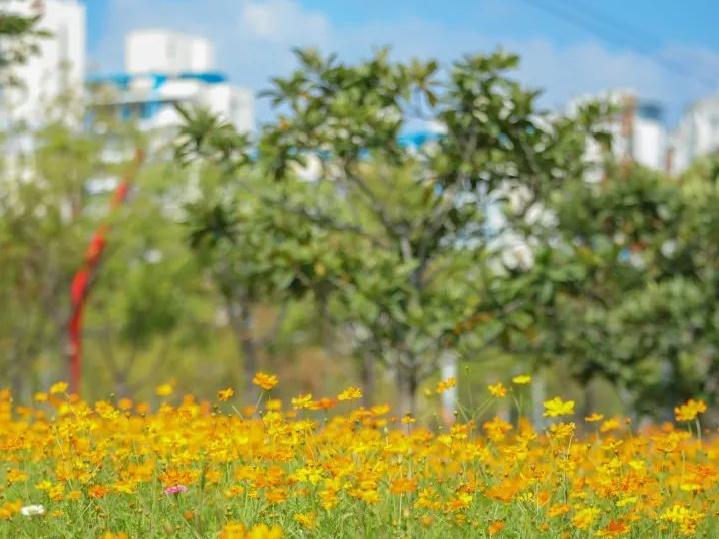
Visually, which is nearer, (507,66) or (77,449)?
(77,449)

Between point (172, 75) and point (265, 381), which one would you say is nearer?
point (265, 381)

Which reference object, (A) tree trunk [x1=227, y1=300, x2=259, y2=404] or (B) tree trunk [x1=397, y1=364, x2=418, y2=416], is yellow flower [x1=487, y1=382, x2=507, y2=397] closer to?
(B) tree trunk [x1=397, y1=364, x2=418, y2=416]

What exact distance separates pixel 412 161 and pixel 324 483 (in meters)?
6.44

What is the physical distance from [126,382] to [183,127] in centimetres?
3384

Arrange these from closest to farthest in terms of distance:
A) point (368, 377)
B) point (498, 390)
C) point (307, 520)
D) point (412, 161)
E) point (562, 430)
Answer: point (307, 520), point (562, 430), point (498, 390), point (412, 161), point (368, 377)

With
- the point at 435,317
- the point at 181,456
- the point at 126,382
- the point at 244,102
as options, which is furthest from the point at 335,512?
the point at 244,102

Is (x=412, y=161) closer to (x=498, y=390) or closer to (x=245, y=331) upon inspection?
(x=498, y=390)

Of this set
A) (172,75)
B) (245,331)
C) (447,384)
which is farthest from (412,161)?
(172,75)

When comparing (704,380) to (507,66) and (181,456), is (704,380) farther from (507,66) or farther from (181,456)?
(181,456)

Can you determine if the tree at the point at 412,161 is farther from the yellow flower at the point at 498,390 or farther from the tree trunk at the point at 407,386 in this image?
the yellow flower at the point at 498,390

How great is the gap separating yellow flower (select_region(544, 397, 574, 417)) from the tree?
5612 mm

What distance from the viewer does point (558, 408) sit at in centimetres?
498

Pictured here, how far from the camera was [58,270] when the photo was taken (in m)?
34.1

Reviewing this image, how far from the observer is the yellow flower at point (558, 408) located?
491 centimetres
